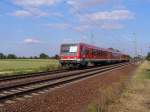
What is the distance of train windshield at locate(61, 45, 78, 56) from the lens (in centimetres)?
3917

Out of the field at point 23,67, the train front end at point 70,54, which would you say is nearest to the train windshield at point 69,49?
the train front end at point 70,54

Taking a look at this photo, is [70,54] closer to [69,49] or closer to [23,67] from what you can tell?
[69,49]

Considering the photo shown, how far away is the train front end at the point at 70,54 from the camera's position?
127ft

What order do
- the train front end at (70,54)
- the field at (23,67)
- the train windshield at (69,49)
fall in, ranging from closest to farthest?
the field at (23,67), the train front end at (70,54), the train windshield at (69,49)

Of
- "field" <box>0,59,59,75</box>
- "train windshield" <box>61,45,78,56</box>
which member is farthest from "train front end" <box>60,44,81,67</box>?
"field" <box>0,59,59,75</box>

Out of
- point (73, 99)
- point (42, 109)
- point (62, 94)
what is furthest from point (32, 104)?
point (62, 94)

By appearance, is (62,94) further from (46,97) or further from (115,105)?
(115,105)

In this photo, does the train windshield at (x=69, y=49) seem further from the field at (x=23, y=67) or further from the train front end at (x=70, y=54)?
the field at (x=23, y=67)

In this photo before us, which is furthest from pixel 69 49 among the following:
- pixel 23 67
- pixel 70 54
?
pixel 23 67

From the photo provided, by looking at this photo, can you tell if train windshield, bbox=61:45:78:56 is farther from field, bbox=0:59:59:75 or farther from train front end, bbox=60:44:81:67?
field, bbox=0:59:59:75

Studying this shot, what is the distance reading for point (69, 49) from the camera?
39.9 meters

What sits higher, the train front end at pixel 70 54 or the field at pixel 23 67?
the train front end at pixel 70 54

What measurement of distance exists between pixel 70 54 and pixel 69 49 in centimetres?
78

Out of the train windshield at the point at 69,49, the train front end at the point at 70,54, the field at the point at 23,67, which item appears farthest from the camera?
the train windshield at the point at 69,49
